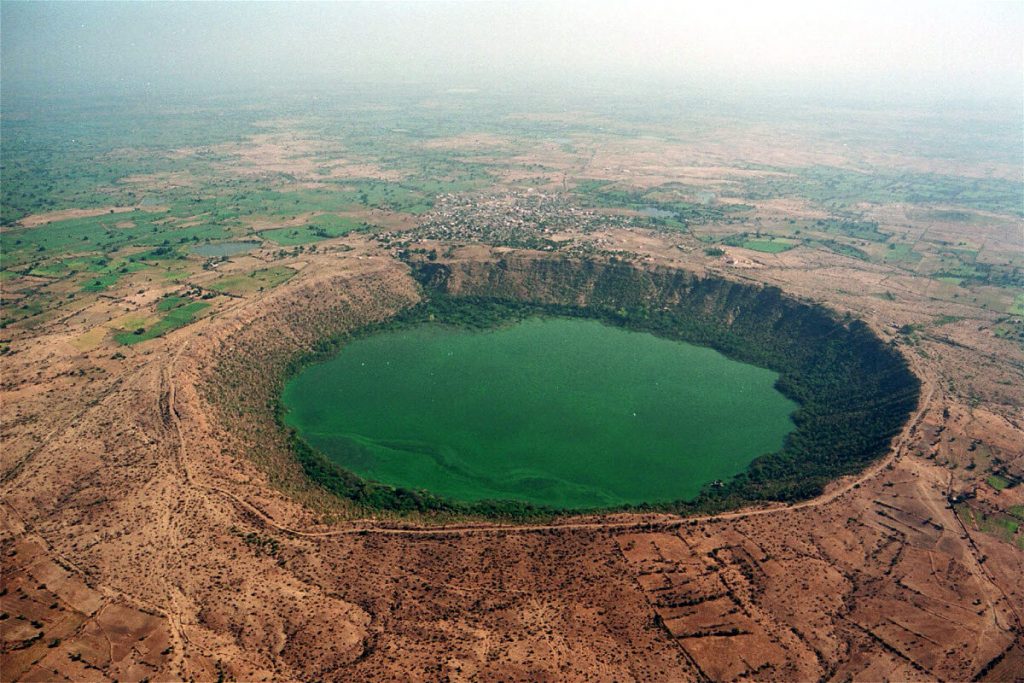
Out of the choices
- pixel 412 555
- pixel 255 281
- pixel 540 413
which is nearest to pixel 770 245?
pixel 540 413

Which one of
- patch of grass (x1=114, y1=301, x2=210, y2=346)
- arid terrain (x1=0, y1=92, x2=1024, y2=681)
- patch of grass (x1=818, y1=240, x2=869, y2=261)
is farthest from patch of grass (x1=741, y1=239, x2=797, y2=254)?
patch of grass (x1=114, y1=301, x2=210, y2=346)

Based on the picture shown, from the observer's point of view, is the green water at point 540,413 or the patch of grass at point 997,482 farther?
the green water at point 540,413

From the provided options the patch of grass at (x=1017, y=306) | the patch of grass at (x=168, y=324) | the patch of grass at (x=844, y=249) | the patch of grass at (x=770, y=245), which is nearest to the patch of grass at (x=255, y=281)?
the patch of grass at (x=168, y=324)

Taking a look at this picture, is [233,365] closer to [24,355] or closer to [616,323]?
[24,355]

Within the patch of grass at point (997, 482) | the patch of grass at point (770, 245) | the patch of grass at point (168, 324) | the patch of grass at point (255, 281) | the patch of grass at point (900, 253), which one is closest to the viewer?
the patch of grass at point (997, 482)

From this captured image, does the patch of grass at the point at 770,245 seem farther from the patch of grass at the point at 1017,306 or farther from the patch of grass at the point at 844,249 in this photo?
the patch of grass at the point at 1017,306

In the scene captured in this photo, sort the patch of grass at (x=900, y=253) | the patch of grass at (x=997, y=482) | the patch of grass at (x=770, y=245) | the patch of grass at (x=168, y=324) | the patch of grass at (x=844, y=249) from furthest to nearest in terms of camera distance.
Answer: the patch of grass at (x=770, y=245)
the patch of grass at (x=844, y=249)
the patch of grass at (x=900, y=253)
the patch of grass at (x=168, y=324)
the patch of grass at (x=997, y=482)

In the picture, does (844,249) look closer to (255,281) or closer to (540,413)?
(540,413)

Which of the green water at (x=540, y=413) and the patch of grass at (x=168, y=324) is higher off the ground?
the patch of grass at (x=168, y=324)

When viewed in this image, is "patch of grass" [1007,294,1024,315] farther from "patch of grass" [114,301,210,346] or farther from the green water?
"patch of grass" [114,301,210,346]
